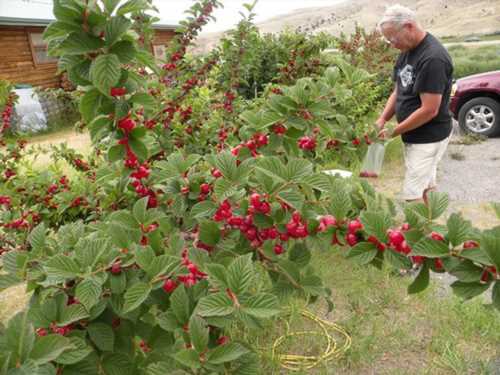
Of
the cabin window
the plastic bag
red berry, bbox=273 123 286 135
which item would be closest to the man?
the plastic bag

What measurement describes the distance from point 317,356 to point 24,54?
13.4 metres

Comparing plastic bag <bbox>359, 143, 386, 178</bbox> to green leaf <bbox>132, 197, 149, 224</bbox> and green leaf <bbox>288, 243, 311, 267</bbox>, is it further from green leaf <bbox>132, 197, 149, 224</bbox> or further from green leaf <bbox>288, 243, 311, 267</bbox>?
green leaf <bbox>132, 197, 149, 224</bbox>

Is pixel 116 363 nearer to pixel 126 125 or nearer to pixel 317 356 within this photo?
pixel 126 125

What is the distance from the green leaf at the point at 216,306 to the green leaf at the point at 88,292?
0.72 ft

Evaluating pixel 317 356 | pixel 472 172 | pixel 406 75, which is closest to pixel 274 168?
pixel 317 356

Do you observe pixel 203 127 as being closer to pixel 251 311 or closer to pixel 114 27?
pixel 114 27

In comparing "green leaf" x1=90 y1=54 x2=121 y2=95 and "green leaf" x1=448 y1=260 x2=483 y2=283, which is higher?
"green leaf" x1=90 y1=54 x2=121 y2=95

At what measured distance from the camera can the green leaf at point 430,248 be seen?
3.12 feet

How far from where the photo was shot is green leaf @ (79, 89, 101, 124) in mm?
1240

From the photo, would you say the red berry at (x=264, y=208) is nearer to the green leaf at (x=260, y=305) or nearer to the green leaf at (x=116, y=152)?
the green leaf at (x=260, y=305)

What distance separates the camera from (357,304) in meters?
3.01

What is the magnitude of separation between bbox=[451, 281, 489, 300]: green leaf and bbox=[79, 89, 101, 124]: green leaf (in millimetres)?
1049

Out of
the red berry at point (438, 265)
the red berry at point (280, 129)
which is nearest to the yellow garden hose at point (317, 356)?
the red berry at point (280, 129)

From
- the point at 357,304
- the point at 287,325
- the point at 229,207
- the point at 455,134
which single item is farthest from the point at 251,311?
the point at 455,134
